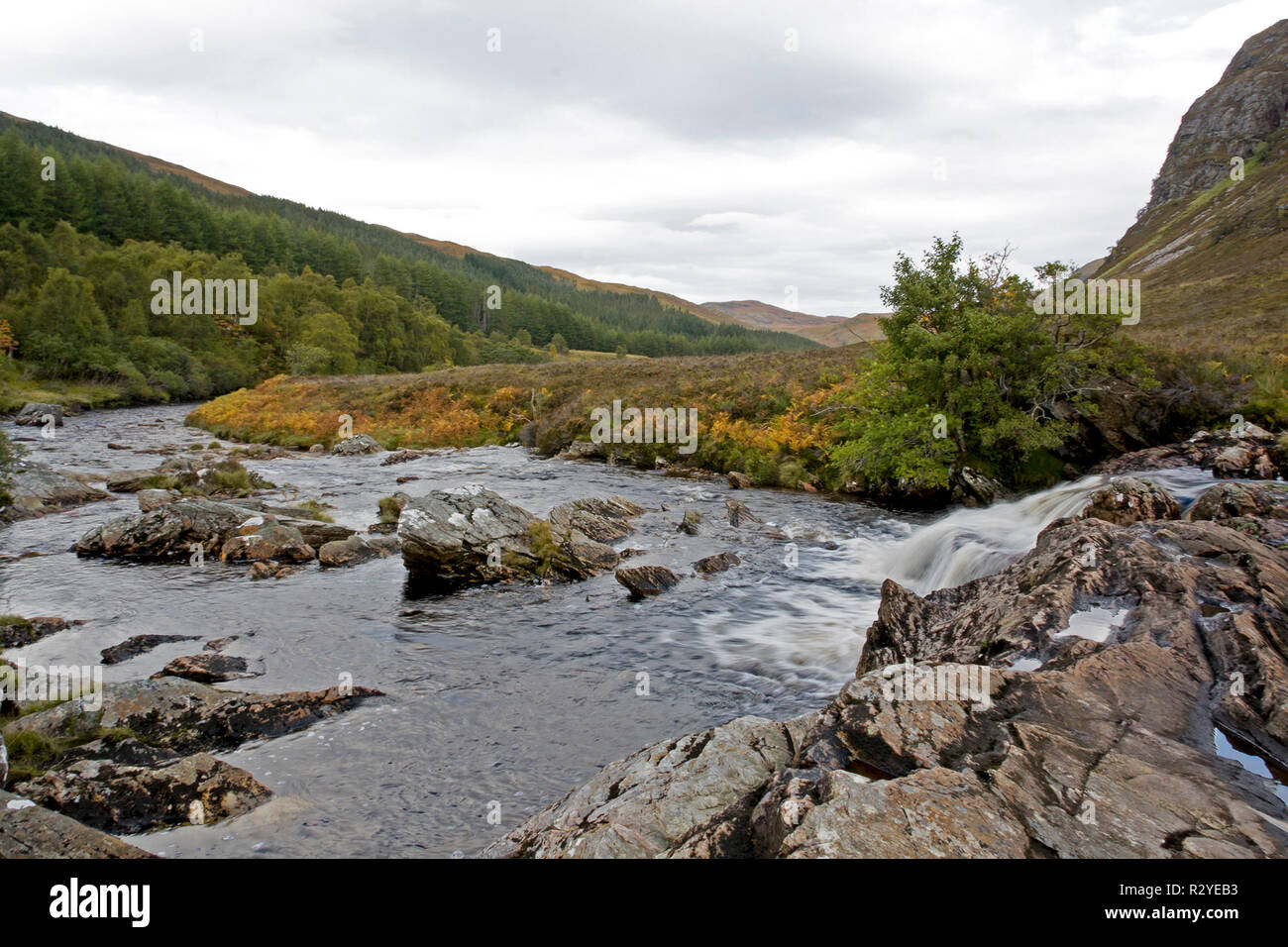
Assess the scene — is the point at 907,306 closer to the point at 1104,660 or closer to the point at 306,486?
the point at 1104,660

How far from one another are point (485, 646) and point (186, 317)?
95.3 metres

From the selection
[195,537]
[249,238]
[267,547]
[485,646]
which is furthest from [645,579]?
[249,238]

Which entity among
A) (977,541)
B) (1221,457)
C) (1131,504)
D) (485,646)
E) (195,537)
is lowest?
(485,646)

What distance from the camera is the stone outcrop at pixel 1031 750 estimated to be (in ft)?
15.4

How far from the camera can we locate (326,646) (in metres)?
12.4

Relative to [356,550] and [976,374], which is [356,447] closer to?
[356,550]

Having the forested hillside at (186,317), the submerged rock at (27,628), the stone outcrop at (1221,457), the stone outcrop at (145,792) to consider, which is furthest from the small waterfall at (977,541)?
the forested hillside at (186,317)

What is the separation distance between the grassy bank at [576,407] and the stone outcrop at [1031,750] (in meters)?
19.2

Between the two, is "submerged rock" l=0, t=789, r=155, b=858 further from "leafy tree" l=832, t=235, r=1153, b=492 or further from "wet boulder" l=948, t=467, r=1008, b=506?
"wet boulder" l=948, t=467, r=1008, b=506

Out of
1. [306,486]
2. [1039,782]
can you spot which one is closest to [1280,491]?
[1039,782]

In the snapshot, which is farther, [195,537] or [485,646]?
[195,537]

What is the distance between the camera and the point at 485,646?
41.9 feet

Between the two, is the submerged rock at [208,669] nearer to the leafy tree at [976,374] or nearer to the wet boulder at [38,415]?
the leafy tree at [976,374]

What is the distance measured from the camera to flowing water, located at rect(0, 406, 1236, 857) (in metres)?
7.86
